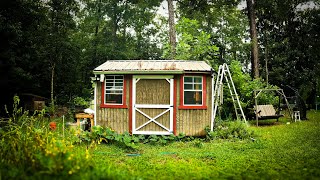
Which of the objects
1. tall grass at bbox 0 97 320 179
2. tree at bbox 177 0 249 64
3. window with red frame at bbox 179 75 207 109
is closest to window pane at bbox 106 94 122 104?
tall grass at bbox 0 97 320 179

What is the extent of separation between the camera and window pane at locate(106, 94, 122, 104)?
9547 millimetres

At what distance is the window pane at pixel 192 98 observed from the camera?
941cm

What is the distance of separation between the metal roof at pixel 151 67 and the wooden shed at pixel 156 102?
0.03 metres

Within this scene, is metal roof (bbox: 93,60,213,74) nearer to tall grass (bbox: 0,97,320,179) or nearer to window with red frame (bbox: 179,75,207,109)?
window with red frame (bbox: 179,75,207,109)

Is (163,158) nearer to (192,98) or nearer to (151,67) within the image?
(192,98)

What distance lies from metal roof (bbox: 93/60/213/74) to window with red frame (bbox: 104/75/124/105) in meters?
0.34

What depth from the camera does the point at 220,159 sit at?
21.9ft

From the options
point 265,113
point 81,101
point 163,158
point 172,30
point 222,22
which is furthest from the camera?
point 222,22

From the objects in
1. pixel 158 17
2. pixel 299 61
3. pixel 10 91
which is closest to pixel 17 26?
pixel 10 91

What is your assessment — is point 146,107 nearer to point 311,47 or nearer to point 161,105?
point 161,105

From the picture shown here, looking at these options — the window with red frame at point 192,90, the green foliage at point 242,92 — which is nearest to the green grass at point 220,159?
the window with red frame at point 192,90

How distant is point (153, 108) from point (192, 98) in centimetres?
141

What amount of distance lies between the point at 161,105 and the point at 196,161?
3.20 m

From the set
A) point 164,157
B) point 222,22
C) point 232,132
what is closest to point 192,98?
point 232,132
